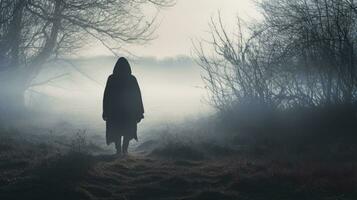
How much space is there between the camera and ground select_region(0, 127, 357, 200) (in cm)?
843

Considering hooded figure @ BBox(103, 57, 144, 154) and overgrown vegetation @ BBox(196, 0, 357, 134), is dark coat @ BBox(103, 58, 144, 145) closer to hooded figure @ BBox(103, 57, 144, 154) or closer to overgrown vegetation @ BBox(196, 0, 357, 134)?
hooded figure @ BBox(103, 57, 144, 154)

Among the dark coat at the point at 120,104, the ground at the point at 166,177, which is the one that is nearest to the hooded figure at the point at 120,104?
the dark coat at the point at 120,104

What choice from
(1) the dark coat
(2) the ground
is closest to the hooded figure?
(1) the dark coat

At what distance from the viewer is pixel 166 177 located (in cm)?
971

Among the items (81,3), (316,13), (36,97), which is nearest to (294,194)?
(316,13)

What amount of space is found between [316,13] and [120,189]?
421 inches

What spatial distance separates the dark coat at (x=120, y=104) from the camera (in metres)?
13.0

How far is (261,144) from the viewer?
13.9 m

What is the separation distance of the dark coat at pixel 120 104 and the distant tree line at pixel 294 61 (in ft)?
19.8

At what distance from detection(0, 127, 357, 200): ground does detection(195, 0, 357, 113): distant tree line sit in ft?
18.5

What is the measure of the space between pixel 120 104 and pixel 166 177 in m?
3.81

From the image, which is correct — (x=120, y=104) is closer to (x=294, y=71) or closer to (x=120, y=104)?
(x=120, y=104)

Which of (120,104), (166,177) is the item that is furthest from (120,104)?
(166,177)

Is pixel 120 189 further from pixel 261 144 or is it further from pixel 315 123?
pixel 315 123
